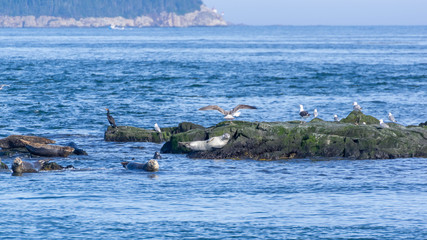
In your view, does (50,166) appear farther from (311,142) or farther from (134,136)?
(311,142)

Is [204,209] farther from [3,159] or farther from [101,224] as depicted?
[3,159]

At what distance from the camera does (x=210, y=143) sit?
2333cm

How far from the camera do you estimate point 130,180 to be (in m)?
19.4

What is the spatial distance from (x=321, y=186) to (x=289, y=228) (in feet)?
14.2

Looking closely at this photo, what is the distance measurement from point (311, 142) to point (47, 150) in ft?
28.3

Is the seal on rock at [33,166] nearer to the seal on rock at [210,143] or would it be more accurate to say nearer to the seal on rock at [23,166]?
the seal on rock at [23,166]

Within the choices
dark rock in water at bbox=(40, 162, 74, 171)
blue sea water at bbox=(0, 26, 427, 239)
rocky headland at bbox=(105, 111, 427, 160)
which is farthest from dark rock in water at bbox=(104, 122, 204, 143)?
dark rock in water at bbox=(40, 162, 74, 171)

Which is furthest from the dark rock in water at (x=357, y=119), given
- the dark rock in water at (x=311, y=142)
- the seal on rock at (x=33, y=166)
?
the seal on rock at (x=33, y=166)

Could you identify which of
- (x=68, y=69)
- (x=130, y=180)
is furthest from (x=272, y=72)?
(x=130, y=180)

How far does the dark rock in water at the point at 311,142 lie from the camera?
2297 cm

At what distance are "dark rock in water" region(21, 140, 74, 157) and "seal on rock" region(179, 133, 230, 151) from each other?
4.03 metres

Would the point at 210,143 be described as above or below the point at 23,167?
above

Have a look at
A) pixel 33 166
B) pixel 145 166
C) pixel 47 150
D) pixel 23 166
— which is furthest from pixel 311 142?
pixel 23 166

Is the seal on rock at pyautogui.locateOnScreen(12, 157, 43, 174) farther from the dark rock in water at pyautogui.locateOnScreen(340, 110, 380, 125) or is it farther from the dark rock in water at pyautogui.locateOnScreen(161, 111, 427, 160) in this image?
the dark rock in water at pyautogui.locateOnScreen(340, 110, 380, 125)
